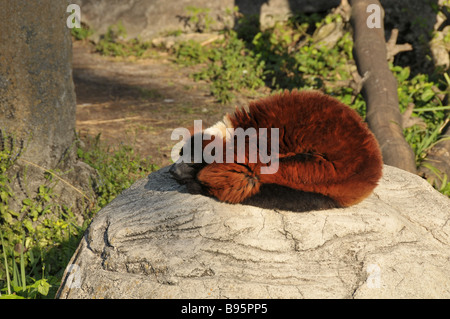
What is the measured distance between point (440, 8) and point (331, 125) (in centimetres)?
500

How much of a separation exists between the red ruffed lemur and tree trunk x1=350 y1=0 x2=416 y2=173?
2.04 metres

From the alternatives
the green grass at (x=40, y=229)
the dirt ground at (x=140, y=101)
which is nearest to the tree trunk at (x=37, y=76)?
the green grass at (x=40, y=229)

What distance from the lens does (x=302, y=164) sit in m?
2.54

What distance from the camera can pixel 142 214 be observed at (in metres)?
2.71

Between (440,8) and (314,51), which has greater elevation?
(440,8)

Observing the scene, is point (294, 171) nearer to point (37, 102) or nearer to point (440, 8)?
point (37, 102)

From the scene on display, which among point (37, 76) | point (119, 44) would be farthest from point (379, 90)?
point (119, 44)

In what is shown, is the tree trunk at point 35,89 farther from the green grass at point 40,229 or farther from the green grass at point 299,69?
the green grass at point 299,69

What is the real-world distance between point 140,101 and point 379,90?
307 cm

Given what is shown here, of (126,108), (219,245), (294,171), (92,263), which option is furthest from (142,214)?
(126,108)

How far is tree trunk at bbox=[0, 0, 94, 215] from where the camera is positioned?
3576 millimetres

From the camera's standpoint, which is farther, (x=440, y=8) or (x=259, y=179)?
(x=440, y=8)

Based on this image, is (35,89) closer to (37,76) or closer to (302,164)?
(37,76)

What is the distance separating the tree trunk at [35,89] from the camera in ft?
11.7
